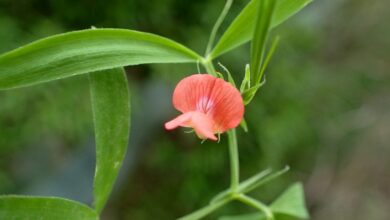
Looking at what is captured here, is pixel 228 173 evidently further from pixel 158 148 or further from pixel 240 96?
pixel 240 96

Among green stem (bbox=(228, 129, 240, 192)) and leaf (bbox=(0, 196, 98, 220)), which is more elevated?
leaf (bbox=(0, 196, 98, 220))

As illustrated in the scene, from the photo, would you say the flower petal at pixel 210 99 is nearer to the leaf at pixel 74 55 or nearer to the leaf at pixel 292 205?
the leaf at pixel 74 55

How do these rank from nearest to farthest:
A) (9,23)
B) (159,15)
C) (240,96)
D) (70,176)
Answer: (240,96) < (9,23) < (159,15) < (70,176)

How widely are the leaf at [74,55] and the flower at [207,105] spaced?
4 cm

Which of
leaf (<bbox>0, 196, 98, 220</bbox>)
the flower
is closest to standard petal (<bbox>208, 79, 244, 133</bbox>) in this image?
the flower

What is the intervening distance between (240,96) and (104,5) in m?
0.82

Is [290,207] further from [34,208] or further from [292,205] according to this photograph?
[34,208]

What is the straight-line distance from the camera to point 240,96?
31 centimetres

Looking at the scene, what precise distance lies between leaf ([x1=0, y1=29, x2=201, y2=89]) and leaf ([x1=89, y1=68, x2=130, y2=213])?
0.02 m

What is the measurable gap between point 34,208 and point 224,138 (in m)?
0.76

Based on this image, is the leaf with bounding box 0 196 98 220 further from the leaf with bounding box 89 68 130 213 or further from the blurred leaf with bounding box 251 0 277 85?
the blurred leaf with bounding box 251 0 277 85

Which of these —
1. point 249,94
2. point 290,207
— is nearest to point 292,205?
point 290,207

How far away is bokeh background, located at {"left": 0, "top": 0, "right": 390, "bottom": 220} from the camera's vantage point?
1064 mm

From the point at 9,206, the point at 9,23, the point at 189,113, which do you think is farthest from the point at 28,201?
the point at 9,23
